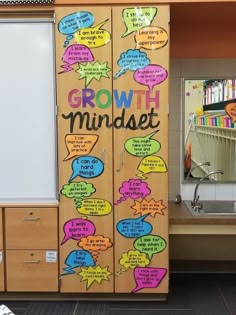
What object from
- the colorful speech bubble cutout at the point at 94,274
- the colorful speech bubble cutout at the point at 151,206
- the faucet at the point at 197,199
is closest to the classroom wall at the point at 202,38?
the faucet at the point at 197,199

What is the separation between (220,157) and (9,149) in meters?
1.92

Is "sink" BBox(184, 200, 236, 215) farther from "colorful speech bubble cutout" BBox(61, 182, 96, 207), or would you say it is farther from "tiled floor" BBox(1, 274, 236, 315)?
"colorful speech bubble cutout" BBox(61, 182, 96, 207)

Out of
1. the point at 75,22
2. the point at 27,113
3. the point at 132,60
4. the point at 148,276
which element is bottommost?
the point at 148,276

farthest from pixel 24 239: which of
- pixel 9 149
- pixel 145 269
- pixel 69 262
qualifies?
pixel 145 269

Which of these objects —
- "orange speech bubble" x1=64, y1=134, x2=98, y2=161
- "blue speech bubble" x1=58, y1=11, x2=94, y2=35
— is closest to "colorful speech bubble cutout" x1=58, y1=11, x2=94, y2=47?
"blue speech bubble" x1=58, y1=11, x2=94, y2=35

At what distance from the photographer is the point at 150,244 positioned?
310cm

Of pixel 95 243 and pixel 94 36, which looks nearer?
pixel 94 36

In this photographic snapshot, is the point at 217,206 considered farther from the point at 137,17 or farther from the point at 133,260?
the point at 137,17

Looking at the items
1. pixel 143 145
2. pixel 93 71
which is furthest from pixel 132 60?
pixel 143 145

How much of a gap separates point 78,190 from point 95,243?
0.44 metres

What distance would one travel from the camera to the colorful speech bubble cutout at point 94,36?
3002mm

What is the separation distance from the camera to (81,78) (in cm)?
304

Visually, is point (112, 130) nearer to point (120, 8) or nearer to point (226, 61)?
point (120, 8)

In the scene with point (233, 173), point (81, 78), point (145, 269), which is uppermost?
point (81, 78)
